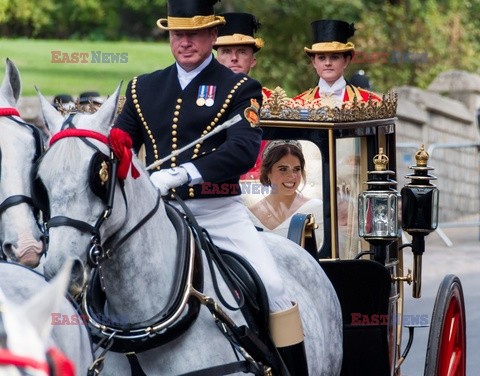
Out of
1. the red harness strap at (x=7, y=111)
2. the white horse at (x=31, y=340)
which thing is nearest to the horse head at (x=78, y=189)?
the red harness strap at (x=7, y=111)

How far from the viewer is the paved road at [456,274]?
943cm

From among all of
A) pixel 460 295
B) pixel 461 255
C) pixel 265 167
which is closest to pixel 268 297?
pixel 265 167

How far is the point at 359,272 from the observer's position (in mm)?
6379

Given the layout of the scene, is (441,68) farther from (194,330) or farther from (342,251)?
(194,330)

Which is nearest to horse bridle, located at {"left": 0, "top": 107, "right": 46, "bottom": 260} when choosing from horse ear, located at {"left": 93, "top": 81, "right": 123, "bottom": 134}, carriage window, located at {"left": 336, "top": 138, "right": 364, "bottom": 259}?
horse ear, located at {"left": 93, "top": 81, "right": 123, "bottom": 134}

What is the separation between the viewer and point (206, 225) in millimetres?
5059

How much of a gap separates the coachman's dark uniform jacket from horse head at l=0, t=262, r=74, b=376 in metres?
2.35

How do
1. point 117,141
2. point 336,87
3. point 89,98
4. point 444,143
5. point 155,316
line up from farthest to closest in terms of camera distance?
1. point 444,143
2. point 336,87
3. point 89,98
4. point 155,316
5. point 117,141

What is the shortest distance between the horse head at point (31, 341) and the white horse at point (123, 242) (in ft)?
4.26

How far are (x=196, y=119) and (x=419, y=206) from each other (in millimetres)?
2357

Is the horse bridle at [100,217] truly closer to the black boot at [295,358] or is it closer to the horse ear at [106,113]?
the horse ear at [106,113]

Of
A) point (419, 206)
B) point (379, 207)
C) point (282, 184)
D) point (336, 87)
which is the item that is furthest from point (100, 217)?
point (336, 87)

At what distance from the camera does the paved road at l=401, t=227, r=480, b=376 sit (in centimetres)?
943

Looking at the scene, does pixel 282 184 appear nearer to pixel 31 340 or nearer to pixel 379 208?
pixel 379 208
